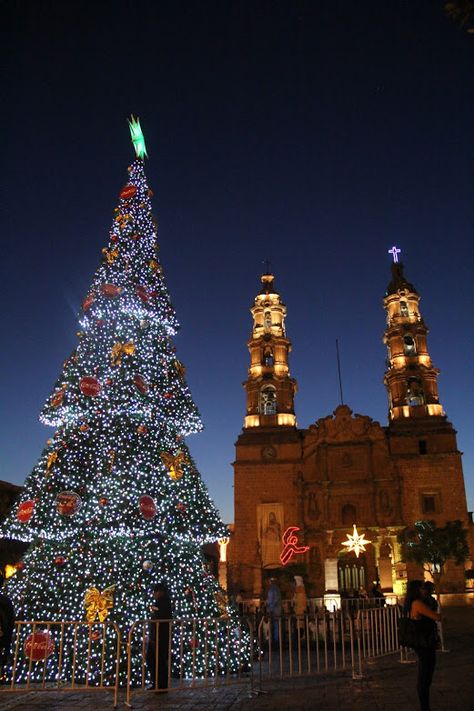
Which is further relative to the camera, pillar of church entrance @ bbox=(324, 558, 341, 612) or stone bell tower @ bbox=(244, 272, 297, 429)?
stone bell tower @ bbox=(244, 272, 297, 429)

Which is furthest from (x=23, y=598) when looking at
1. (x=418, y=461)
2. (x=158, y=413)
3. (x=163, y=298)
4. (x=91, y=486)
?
(x=418, y=461)

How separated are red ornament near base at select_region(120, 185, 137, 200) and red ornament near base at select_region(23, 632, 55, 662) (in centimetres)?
868

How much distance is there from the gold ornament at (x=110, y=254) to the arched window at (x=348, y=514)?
27604mm

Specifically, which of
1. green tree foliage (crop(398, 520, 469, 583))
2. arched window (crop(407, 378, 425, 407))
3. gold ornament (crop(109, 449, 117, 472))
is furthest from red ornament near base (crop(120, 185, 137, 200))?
Answer: arched window (crop(407, 378, 425, 407))

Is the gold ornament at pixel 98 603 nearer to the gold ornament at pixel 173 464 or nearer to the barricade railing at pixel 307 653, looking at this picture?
the gold ornament at pixel 173 464

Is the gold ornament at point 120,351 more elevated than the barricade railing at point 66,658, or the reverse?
the gold ornament at point 120,351

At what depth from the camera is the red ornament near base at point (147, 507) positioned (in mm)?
9164

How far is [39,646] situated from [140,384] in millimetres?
4413

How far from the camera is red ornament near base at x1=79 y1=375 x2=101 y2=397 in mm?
10078

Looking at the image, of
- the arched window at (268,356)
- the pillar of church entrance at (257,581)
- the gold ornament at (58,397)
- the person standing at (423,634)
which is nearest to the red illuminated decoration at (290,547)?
the pillar of church entrance at (257,581)

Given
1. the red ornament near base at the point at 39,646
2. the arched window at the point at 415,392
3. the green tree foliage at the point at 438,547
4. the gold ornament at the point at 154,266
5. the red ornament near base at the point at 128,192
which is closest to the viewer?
the red ornament near base at the point at 39,646

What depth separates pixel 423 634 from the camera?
5.61 m

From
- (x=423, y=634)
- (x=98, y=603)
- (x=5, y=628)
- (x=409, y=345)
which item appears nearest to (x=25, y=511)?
(x=98, y=603)

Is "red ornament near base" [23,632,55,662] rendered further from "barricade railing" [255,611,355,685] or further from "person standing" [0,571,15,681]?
"barricade railing" [255,611,355,685]
